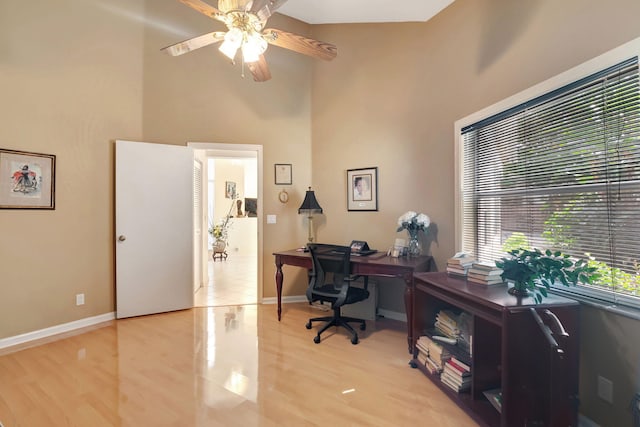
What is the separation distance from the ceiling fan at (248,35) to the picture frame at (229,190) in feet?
19.0

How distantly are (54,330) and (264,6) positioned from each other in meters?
3.55

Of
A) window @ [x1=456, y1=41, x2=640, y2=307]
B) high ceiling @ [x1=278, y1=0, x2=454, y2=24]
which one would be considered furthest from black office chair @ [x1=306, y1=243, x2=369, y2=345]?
high ceiling @ [x1=278, y1=0, x2=454, y2=24]

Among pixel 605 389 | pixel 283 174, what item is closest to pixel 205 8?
pixel 283 174

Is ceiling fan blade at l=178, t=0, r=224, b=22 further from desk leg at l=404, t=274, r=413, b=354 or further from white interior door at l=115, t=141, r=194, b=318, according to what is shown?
desk leg at l=404, t=274, r=413, b=354

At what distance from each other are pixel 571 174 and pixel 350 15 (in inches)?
116

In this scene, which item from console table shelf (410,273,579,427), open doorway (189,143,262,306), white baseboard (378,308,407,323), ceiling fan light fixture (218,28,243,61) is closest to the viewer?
console table shelf (410,273,579,427)

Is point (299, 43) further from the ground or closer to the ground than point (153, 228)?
further from the ground

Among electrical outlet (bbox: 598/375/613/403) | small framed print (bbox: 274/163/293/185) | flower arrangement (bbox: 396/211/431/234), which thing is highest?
small framed print (bbox: 274/163/293/185)

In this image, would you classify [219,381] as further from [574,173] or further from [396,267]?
[574,173]

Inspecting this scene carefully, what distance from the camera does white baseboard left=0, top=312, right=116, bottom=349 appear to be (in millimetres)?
2666

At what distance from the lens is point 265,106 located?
391 centimetres

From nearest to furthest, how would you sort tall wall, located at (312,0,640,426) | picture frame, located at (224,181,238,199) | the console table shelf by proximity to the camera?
the console table shelf → tall wall, located at (312,0,640,426) → picture frame, located at (224,181,238,199)

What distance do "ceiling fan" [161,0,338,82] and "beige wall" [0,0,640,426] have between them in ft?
4.35

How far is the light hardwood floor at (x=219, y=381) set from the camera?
1735 mm
